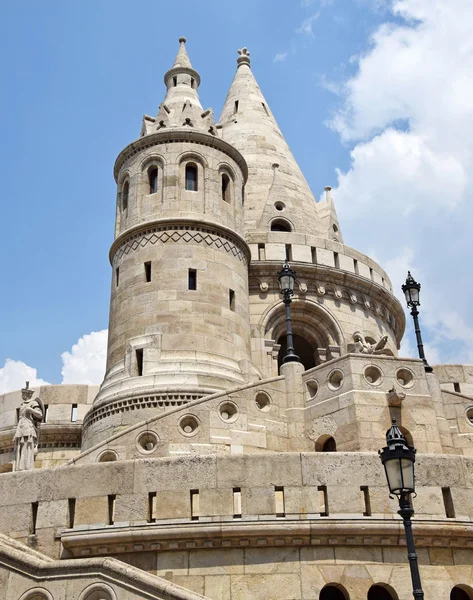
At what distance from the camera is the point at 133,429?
15.7 meters

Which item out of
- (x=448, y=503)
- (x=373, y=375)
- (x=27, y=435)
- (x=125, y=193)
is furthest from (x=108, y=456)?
(x=125, y=193)

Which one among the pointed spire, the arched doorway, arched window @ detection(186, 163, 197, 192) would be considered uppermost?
the pointed spire

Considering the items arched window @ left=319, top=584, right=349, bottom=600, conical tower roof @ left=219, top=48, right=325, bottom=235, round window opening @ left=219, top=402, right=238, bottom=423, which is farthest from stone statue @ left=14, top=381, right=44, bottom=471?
conical tower roof @ left=219, top=48, right=325, bottom=235

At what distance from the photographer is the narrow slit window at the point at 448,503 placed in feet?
39.9

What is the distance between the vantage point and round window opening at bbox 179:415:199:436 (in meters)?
16.0

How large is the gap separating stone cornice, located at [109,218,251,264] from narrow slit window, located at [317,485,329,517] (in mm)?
9999

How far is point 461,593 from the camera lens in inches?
467

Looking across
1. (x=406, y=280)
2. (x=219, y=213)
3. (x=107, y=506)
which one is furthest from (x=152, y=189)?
(x=107, y=506)

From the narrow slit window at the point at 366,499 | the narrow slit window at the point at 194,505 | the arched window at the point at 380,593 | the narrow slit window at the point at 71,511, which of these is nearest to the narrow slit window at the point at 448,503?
the narrow slit window at the point at 366,499

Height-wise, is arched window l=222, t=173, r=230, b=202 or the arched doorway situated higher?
arched window l=222, t=173, r=230, b=202

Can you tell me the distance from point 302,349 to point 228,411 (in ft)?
33.5

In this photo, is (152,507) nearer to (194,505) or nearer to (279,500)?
(194,505)

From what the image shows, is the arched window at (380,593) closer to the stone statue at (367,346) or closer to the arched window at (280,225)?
the stone statue at (367,346)

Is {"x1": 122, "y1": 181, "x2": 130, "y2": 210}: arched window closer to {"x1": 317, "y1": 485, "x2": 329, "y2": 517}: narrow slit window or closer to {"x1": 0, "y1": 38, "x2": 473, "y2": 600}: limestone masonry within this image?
{"x1": 0, "y1": 38, "x2": 473, "y2": 600}: limestone masonry
